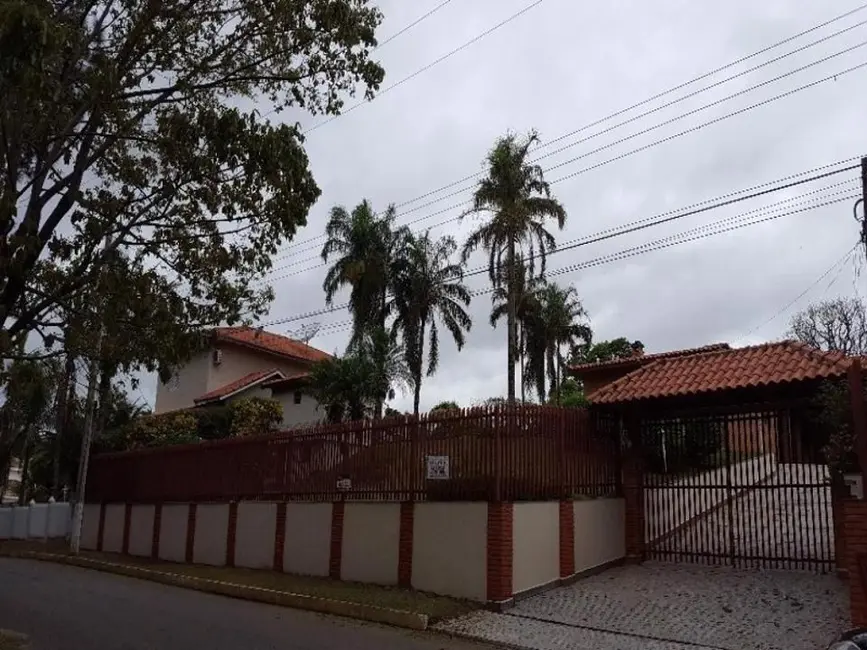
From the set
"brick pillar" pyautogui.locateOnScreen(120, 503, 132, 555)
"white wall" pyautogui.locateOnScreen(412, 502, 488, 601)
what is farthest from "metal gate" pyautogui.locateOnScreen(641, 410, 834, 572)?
"brick pillar" pyautogui.locateOnScreen(120, 503, 132, 555)

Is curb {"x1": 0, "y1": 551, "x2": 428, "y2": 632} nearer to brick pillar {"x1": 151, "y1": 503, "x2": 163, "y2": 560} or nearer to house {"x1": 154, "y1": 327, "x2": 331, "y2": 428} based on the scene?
brick pillar {"x1": 151, "y1": 503, "x2": 163, "y2": 560}

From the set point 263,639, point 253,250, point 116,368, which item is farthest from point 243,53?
point 263,639

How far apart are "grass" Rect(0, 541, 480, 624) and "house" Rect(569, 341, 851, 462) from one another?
4.54 m

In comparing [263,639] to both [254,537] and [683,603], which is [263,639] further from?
[254,537]

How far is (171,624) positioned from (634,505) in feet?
25.7

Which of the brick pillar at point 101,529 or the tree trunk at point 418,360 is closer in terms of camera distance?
the brick pillar at point 101,529

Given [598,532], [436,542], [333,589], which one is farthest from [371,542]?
[598,532]

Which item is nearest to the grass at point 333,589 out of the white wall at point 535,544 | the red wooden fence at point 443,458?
the white wall at point 535,544

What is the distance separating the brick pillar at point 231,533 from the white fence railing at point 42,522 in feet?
38.4

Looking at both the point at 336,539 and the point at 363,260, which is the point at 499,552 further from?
the point at 363,260

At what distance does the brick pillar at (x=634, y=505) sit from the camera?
14.6 metres

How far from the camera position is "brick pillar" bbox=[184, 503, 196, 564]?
2041 centimetres

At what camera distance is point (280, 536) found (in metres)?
17.0

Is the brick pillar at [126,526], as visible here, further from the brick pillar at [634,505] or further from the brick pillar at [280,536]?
the brick pillar at [634,505]
